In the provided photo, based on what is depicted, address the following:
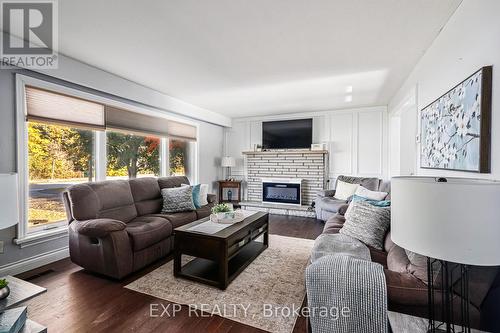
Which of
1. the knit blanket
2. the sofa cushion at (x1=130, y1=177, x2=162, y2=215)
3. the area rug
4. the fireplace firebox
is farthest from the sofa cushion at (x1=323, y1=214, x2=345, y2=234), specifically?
the sofa cushion at (x1=130, y1=177, x2=162, y2=215)

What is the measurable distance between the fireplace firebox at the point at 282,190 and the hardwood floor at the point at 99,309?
3729 millimetres

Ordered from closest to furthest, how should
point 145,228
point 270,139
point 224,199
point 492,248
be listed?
point 492,248
point 145,228
point 270,139
point 224,199

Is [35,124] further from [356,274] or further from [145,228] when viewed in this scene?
[356,274]

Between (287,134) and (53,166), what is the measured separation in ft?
14.8

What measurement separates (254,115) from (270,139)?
2.63 feet

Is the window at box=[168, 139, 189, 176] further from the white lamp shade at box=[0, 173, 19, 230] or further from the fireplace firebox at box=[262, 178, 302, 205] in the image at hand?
the white lamp shade at box=[0, 173, 19, 230]

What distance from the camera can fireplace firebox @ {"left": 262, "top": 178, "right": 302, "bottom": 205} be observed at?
218 inches

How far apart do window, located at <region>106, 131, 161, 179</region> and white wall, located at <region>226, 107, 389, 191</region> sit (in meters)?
3.12

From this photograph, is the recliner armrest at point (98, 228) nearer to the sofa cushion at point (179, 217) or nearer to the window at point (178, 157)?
the sofa cushion at point (179, 217)

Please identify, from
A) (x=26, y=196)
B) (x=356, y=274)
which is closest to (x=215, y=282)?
(x=356, y=274)

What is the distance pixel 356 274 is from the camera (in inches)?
48.1

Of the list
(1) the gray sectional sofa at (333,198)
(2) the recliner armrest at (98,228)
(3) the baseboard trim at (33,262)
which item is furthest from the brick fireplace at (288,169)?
(3) the baseboard trim at (33,262)

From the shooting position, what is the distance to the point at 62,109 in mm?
2855

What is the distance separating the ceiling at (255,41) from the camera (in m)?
1.89
